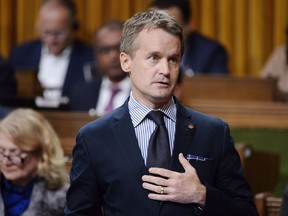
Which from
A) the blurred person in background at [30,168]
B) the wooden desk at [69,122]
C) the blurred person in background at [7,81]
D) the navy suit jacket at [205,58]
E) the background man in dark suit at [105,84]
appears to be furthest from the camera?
the navy suit jacket at [205,58]

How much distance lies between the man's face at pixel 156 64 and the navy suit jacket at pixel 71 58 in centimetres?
321

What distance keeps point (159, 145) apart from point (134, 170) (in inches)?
3.6

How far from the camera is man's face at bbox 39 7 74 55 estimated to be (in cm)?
544

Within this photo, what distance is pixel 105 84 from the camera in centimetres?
490

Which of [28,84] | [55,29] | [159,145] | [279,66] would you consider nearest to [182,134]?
[159,145]

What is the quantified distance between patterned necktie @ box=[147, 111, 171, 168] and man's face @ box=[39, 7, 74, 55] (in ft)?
11.1

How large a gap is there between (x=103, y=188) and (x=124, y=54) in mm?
352

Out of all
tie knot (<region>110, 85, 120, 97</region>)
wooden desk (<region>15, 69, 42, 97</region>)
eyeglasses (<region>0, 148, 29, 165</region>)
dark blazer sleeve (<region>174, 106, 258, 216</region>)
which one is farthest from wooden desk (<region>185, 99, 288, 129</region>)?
dark blazer sleeve (<region>174, 106, 258, 216</region>)

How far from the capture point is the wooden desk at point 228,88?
459 cm

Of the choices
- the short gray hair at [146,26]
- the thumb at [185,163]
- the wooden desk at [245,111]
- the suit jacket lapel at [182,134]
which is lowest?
the wooden desk at [245,111]

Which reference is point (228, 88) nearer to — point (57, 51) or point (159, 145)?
point (57, 51)

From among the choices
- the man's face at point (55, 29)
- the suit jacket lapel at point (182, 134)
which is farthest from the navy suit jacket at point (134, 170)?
the man's face at point (55, 29)

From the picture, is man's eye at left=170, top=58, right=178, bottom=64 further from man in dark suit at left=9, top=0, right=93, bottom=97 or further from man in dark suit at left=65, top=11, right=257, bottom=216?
man in dark suit at left=9, top=0, right=93, bottom=97

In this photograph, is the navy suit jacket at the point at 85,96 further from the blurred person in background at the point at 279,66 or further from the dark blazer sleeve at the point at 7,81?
the blurred person in background at the point at 279,66
